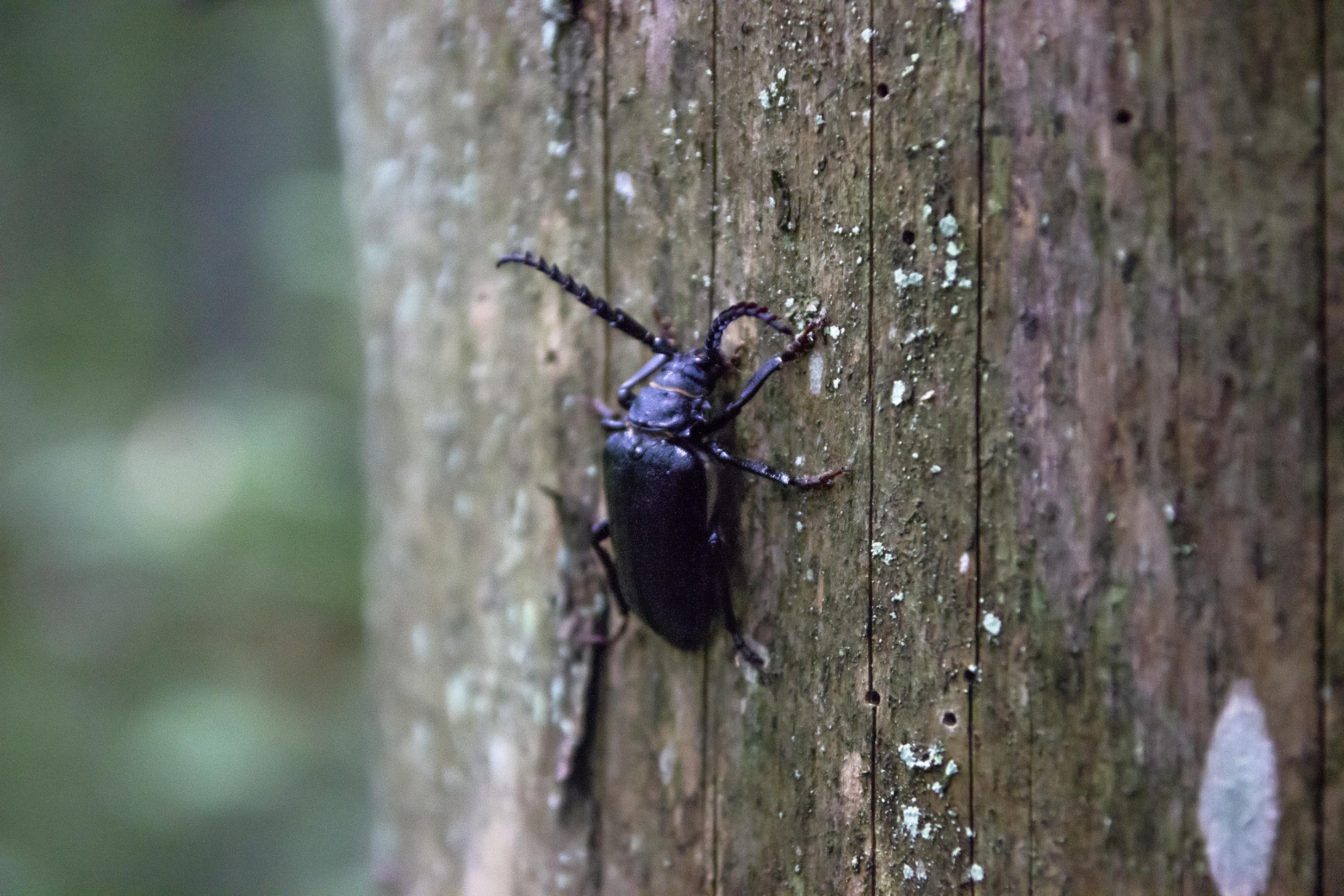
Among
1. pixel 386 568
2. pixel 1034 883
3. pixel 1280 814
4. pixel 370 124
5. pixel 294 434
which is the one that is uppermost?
pixel 294 434

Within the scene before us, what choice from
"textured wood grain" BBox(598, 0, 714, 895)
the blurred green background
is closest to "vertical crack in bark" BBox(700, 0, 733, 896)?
"textured wood grain" BBox(598, 0, 714, 895)

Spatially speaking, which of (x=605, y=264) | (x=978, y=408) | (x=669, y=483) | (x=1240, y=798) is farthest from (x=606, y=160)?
(x=1240, y=798)

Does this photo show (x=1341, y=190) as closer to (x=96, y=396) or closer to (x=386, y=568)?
(x=386, y=568)

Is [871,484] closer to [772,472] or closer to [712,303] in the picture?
[772,472]

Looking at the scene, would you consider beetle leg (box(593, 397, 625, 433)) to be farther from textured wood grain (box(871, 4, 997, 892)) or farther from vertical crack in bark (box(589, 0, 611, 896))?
textured wood grain (box(871, 4, 997, 892))

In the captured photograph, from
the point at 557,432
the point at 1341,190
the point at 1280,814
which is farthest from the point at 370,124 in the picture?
the point at 1280,814

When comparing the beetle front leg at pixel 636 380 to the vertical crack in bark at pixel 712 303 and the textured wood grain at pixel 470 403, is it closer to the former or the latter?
the textured wood grain at pixel 470 403

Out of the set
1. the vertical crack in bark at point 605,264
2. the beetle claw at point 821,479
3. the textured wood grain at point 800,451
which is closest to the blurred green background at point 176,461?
the vertical crack in bark at point 605,264
